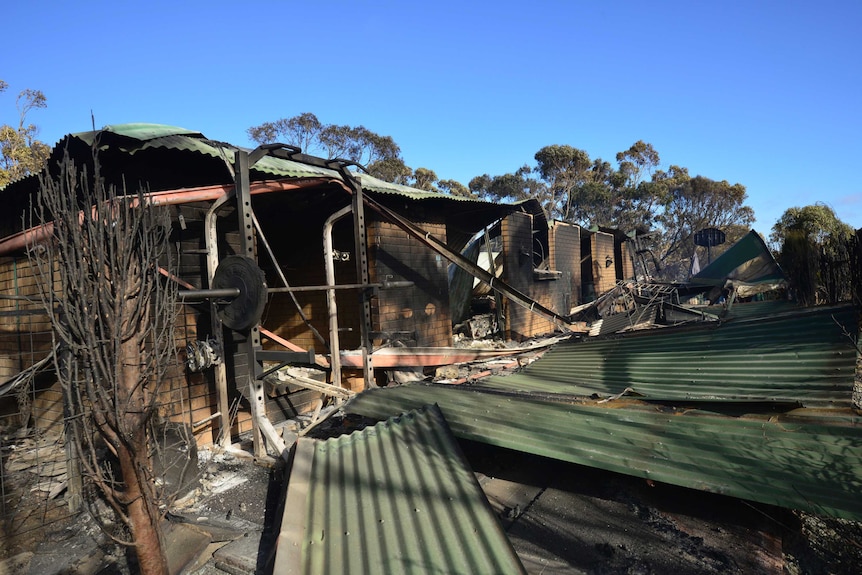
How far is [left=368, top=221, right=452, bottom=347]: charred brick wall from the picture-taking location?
744cm

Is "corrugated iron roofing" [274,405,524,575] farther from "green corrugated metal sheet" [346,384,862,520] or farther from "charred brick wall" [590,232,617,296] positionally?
"charred brick wall" [590,232,617,296]

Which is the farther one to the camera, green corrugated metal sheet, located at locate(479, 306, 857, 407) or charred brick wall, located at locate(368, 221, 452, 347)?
charred brick wall, located at locate(368, 221, 452, 347)

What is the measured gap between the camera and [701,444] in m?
2.78

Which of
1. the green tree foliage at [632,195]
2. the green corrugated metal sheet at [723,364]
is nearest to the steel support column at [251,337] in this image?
the green corrugated metal sheet at [723,364]

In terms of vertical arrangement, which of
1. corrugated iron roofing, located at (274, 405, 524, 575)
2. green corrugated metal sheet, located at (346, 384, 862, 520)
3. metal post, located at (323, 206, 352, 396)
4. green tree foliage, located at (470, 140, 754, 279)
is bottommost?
corrugated iron roofing, located at (274, 405, 524, 575)

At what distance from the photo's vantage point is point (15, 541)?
328 cm

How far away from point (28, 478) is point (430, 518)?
4030 millimetres

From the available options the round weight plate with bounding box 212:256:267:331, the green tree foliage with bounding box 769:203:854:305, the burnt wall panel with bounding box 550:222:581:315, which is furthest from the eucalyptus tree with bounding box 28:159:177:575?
the burnt wall panel with bounding box 550:222:581:315

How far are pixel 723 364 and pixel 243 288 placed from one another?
4821 mm

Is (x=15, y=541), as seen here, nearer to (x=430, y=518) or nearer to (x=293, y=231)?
(x=430, y=518)

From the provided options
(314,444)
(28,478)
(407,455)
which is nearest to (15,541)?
(28,478)

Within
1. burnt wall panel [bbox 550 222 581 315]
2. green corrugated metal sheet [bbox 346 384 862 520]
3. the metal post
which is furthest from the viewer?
burnt wall panel [bbox 550 222 581 315]

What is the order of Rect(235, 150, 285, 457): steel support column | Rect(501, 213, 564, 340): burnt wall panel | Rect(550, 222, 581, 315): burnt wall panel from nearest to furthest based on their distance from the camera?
1. Rect(235, 150, 285, 457): steel support column
2. Rect(501, 213, 564, 340): burnt wall panel
3. Rect(550, 222, 581, 315): burnt wall panel

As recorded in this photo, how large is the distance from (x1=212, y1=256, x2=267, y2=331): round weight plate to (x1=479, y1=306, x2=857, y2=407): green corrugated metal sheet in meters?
2.59
